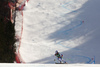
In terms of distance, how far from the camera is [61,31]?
267cm

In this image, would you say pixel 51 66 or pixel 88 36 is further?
pixel 88 36

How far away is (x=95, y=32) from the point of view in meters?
2.68

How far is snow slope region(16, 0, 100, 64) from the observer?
254cm

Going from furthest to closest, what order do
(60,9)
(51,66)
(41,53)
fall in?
(60,9)
(41,53)
(51,66)

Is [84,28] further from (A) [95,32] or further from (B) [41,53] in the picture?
(B) [41,53]

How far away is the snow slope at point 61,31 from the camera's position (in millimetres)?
2541

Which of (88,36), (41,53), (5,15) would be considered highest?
(5,15)

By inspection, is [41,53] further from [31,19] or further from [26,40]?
[31,19]

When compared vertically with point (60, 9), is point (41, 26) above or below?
below

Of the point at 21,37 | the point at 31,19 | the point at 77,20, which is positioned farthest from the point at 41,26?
→ the point at 77,20

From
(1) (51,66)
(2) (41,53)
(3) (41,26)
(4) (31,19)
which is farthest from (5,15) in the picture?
(1) (51,66)

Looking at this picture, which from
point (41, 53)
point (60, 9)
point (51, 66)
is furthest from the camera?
point (60, 9)

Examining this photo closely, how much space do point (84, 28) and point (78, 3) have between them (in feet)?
1.46

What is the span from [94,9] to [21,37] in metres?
1.30
